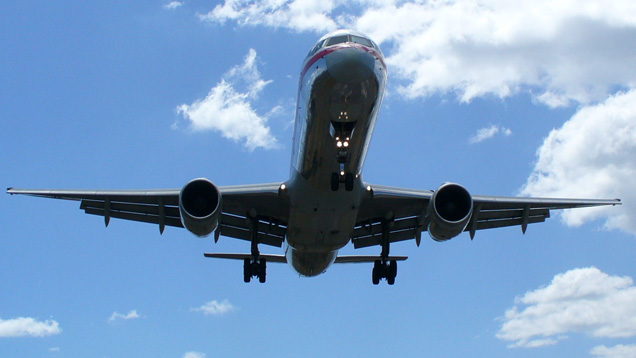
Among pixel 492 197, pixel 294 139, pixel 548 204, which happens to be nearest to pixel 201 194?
→ pixel 294 139

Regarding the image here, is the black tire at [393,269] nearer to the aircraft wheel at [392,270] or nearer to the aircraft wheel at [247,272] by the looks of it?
the aircraft wheel at [392,270]

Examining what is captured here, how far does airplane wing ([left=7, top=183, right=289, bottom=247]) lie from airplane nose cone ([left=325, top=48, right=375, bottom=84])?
227 inches

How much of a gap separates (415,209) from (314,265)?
419cm

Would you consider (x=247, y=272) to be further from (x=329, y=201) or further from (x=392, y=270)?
(x=329, y=201)

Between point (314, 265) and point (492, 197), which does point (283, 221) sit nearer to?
point (314, 265)

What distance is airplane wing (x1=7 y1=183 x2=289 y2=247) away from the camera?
20.9 meters

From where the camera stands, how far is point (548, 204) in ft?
73.3

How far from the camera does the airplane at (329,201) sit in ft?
54.8

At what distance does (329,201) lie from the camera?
19406mm

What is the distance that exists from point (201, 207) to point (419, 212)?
7463 millimetres

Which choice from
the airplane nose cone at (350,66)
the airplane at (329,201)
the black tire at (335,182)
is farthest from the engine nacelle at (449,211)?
the airplane nose cone at (350,66)

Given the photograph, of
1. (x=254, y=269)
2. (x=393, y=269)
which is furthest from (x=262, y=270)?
(x=393, y=269)

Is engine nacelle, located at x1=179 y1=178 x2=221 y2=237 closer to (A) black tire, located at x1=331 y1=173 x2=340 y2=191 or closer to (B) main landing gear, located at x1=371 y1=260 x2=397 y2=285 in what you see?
(A) black tire, located at x1=331 y1=173 x2=340 y2=191

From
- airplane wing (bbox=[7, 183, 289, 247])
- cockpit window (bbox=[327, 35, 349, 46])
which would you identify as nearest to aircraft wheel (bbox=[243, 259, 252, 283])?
airplane wing (bbox=[7, 183, 289, 247])
